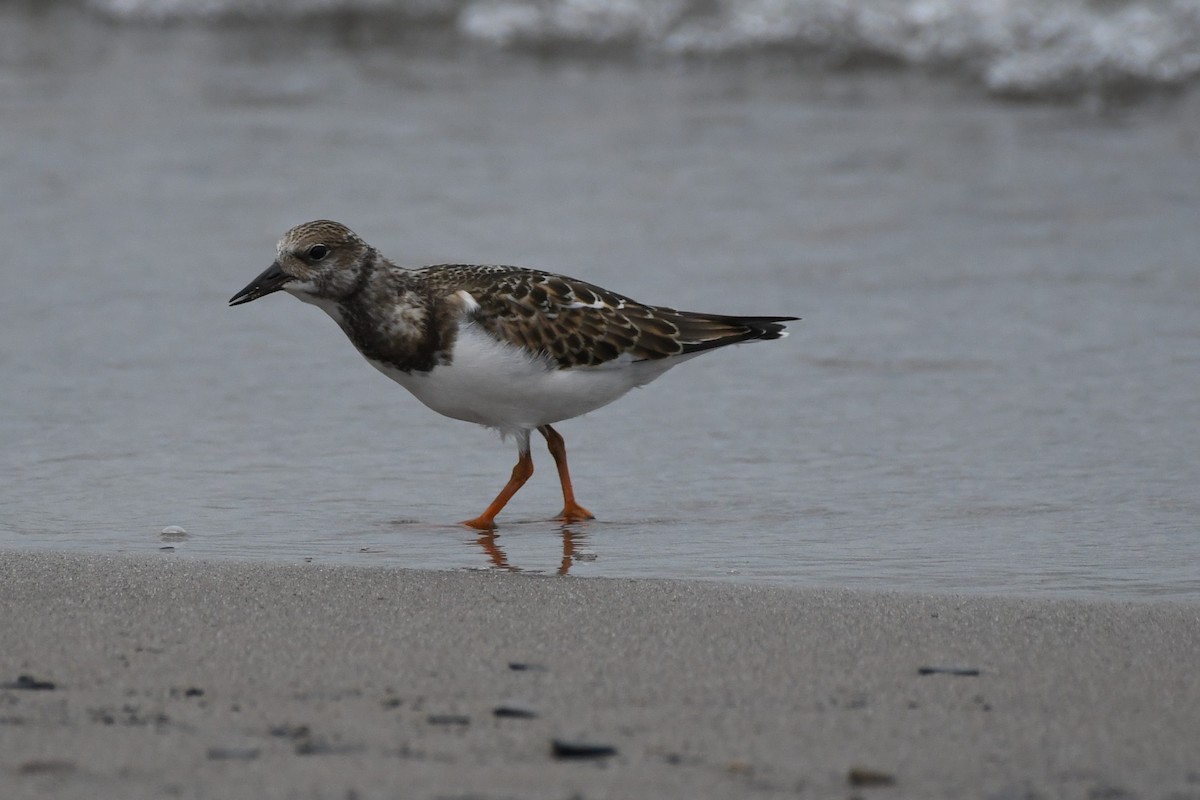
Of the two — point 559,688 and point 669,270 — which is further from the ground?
point 669,270

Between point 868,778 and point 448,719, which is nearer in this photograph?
point 868,778

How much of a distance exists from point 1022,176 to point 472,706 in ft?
24.3

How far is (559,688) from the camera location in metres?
3.48

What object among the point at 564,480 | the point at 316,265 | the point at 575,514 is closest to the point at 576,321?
the point at 564,480

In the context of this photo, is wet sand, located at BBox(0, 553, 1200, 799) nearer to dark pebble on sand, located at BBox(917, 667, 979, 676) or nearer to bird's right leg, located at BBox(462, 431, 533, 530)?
dark pebble on sand, located at BBox(917, 667, 979, 676)

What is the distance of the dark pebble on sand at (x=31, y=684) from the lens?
337 cm

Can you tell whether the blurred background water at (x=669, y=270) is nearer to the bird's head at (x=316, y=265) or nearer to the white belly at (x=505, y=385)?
the white belly at (x=505, y=385)

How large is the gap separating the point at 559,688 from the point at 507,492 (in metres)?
2.04

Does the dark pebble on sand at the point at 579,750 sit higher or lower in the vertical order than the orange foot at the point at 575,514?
lower

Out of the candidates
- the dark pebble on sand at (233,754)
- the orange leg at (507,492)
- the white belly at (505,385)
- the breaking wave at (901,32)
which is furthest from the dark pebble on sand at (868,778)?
the breaking wave at (901,32)

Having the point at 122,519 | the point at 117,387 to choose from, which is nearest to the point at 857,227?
the point at 117,387

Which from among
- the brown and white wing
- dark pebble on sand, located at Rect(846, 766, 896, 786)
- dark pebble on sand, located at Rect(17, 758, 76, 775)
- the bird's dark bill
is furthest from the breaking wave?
dark pebble on sand, located at Rect(17, 758, 76, 775)

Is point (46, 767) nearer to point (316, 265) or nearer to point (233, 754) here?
point (233, 754)

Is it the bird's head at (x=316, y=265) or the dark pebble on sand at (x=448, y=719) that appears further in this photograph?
the bird's head at (x=316, y=265)
